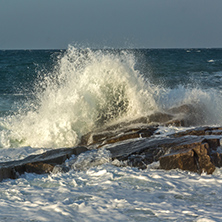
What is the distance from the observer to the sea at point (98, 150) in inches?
109

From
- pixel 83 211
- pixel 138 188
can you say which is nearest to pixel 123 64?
pixel 138 188

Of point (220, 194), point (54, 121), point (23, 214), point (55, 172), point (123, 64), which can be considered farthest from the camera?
point (123, 64)

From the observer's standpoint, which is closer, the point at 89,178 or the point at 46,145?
the point at 89,178

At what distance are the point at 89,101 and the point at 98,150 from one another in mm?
2523

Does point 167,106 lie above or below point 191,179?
above

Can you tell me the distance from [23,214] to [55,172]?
127 cm

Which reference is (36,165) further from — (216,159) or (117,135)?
(216,159)

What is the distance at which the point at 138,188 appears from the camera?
330cm

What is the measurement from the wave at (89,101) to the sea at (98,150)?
20mm

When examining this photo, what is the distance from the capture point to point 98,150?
4.68m

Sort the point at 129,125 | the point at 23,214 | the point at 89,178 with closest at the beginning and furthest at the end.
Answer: the point at 23,214 → the point at 89,178 → the point at 129,125

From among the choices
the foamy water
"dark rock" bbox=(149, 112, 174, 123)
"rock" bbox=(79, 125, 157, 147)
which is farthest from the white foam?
"dark rock" bbox=(149, 112, 174, 123)

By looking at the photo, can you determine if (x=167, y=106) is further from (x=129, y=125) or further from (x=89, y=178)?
(x=89, y=178)

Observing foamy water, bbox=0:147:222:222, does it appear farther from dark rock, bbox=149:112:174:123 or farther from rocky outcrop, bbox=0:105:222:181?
dark rock, bbox=149:112:174:123
